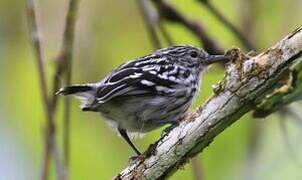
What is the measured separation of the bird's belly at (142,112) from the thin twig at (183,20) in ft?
2.12

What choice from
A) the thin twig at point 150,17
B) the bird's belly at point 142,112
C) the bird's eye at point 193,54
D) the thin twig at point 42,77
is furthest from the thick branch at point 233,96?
the bird's eye at point 193,54

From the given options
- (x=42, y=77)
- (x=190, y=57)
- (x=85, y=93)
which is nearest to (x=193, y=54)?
(x=190, y=57)

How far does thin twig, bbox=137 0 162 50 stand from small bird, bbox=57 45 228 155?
0.75 feet

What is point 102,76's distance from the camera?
5711 millimetres

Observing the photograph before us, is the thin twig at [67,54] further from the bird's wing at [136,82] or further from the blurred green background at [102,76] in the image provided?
the blurred green background at [102,76]

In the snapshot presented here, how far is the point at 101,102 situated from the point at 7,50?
86.5 inches

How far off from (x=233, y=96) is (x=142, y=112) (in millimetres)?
1196

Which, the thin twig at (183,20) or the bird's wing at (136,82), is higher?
the thin twig at (183,20)

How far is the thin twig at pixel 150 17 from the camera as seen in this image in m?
4.59

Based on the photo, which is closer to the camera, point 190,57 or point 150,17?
point 150,17

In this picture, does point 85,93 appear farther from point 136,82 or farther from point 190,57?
point 190,57

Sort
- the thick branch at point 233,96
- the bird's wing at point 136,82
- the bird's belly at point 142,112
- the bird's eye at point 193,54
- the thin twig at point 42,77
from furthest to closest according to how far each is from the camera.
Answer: the bird's eye at point 193,54 → the bird's belly at point 142,112 → the bird's wing at point 136,82 → the thin twig at point 42,77 → the thick branch at point 233,96

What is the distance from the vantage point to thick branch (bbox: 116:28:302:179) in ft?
10.1

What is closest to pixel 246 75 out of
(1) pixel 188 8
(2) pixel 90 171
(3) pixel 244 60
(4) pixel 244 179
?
(3) pixel 244 60
